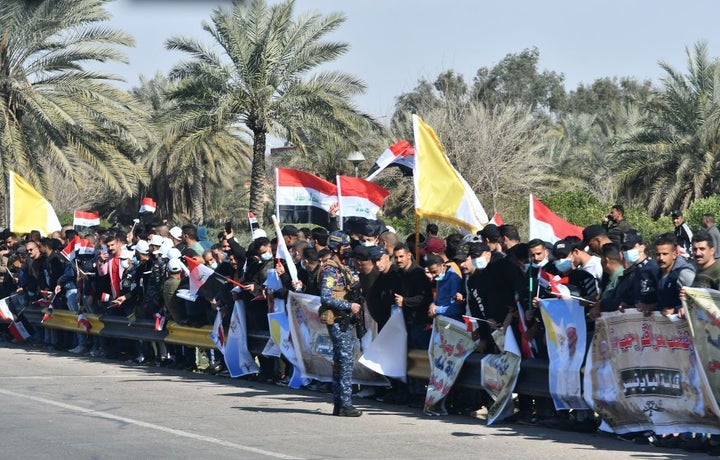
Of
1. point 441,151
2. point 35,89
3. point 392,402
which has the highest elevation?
point 35,89

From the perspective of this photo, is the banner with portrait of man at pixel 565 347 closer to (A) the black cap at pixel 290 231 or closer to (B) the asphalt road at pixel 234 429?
(B) the asphalt road at pixel 234 429

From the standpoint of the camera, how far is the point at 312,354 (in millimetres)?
13891

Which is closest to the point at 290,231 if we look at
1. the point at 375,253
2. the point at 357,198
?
the point at 357,198

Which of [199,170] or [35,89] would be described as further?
[199,170]

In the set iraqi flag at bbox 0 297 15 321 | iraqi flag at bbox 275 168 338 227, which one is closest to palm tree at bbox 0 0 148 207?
iraqi flag at bbox 0 297 15 321

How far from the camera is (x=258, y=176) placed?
3067 centimetres

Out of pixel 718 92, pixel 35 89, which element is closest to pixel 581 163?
pixel 718 92

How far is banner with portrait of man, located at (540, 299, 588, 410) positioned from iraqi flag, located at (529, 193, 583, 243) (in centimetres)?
230

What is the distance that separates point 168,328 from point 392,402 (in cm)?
476

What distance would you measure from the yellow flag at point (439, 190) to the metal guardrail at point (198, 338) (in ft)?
6.05

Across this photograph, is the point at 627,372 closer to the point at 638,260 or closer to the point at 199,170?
the point at 638,260

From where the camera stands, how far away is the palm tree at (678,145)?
33.4 metres

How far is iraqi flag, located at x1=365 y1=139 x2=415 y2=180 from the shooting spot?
50.7ft

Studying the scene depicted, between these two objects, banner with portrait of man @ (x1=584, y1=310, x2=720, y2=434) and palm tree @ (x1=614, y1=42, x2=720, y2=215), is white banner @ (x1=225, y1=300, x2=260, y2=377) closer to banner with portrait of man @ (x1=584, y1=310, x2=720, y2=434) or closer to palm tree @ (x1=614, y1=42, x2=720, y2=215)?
banner with portrait of man @ (x1=584, y1=310, x2=720, y2=434)
